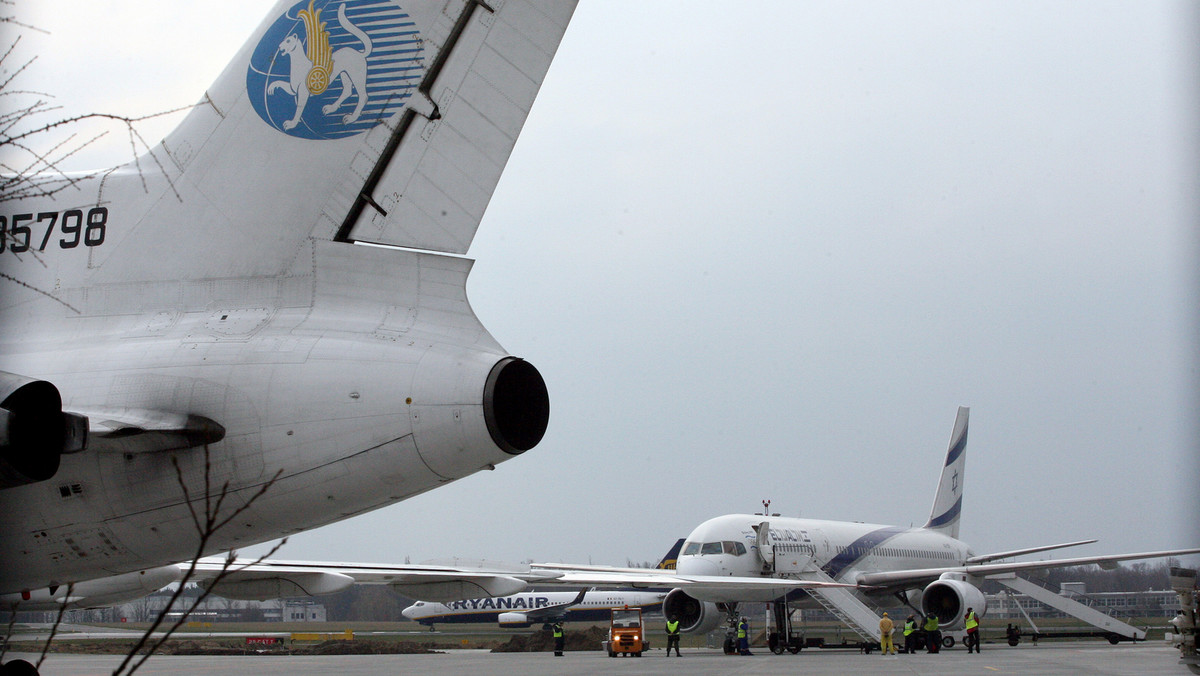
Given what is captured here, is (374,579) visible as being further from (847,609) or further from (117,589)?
(847,609)

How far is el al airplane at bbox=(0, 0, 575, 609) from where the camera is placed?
594 cm

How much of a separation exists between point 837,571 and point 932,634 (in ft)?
12.1

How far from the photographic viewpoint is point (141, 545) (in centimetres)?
641

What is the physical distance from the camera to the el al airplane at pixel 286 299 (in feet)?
19.5

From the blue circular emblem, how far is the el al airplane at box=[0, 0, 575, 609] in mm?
14

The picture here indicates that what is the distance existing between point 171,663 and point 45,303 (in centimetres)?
1868

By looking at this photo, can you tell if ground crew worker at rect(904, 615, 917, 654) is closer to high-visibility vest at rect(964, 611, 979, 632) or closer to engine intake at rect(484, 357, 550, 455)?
high-visibility vest at rect(964, 611, 979, 632)

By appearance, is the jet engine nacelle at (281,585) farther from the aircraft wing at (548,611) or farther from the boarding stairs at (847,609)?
the aircraft wing at (548,611)

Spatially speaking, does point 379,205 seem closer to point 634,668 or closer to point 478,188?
point 478,188

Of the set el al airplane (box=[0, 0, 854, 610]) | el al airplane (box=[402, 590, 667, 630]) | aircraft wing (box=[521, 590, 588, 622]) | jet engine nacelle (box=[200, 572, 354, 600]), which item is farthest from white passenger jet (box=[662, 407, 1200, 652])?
aircraft wing (box=[521, 590, 588, 622])

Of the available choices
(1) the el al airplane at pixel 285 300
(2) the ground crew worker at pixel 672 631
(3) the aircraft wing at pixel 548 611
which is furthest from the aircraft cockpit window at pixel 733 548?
(3) the aircraft wing at pixel 548 611

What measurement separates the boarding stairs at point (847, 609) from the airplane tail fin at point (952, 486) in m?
11.7

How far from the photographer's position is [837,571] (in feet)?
92.6

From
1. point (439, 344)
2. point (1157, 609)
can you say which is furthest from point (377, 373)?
point (1157, 609)
